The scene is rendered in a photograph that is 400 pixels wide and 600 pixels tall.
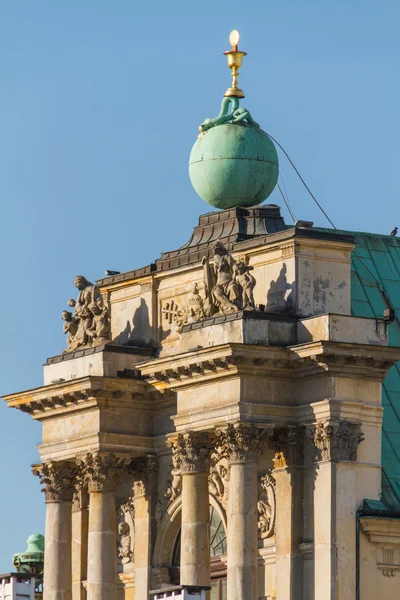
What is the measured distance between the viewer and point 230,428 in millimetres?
67625

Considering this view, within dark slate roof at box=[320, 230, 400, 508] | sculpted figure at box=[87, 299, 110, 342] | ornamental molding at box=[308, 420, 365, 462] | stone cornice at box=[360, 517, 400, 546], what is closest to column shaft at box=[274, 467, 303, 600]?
ornamental molding at box=[308, 420, 365, 462]

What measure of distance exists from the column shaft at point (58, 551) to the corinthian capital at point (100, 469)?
171 cm

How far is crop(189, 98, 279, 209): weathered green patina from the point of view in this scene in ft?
236

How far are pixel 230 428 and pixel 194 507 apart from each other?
2.79m

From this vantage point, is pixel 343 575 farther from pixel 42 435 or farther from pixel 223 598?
pixel 42 435

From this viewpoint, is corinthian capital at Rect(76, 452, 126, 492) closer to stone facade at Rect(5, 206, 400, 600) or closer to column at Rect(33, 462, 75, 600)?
stone facade at Rect(5, 206, 400, 600)

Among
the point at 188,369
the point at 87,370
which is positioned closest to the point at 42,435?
the point at 87,370

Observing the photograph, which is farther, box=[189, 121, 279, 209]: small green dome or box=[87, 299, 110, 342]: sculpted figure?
box=[87, 299, 110, 342]: sculpted figure

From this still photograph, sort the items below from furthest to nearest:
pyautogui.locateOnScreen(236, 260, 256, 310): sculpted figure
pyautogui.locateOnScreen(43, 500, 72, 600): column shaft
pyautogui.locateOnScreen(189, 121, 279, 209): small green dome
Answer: pyautogui.locateOnScreen(43, 500, 72, 600): column shaft < pyautogui.locateOnScreen(189, 121, 279, 209): small green dome < pyautogui.locateOnScreen(236, 260, 256, 310): sculpted figure

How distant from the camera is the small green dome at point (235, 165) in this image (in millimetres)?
71875

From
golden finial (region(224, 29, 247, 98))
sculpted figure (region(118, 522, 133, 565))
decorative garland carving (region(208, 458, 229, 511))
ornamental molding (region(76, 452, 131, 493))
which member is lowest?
sculpted figure (region(118, 522, 133, 565))

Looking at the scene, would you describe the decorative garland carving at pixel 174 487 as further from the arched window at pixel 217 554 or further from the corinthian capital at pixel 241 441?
the corinthian capital at pixel 241 441

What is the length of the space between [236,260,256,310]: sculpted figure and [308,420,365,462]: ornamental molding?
11.2 feet

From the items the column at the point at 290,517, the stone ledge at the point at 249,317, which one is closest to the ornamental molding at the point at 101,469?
the stone ledge at the point at 249,317
